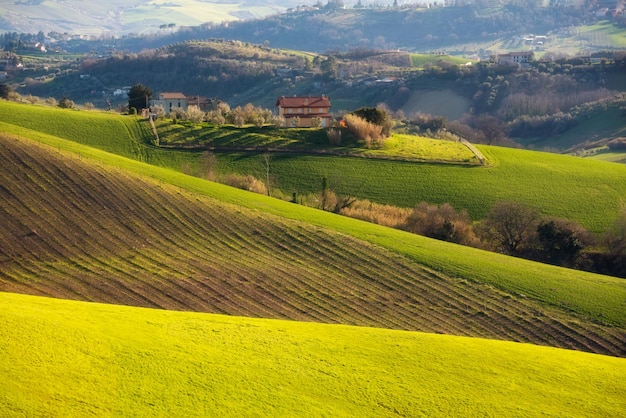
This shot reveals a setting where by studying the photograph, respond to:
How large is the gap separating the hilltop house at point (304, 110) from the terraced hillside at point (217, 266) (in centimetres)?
3402

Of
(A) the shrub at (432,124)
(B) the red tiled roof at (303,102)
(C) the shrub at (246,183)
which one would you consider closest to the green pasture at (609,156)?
(A) the shrub at (432,124)

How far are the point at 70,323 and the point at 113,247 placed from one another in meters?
14.9

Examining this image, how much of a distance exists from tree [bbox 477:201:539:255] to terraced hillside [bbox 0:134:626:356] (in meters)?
12.9

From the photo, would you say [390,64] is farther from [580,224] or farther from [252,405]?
[252,405]

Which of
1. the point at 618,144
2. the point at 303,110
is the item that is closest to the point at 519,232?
the point at 303,110

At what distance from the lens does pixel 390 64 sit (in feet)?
643

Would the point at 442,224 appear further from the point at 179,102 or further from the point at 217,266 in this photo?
the point at 179,102

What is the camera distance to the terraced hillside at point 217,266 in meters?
32.7

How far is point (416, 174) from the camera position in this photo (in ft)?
202

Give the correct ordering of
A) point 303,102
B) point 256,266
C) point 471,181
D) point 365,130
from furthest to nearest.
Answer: point 303,102 < point 365,130 < point 471,181 < point 256,266

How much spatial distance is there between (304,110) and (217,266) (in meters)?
47.5

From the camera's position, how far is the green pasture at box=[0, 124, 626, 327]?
1389 inches

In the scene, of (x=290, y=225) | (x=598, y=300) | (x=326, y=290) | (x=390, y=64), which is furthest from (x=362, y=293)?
(x=390, y=64)

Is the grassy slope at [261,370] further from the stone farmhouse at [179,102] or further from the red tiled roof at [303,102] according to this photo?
the stone farmhouse at [179,102]
